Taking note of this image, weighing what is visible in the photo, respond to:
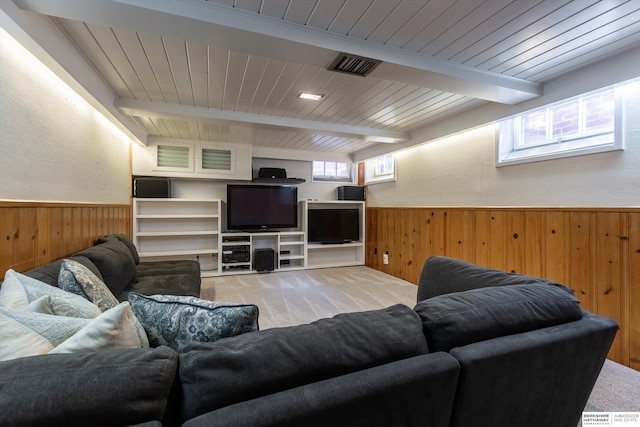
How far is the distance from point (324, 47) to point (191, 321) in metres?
1.66

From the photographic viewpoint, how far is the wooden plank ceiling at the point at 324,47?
1462mm

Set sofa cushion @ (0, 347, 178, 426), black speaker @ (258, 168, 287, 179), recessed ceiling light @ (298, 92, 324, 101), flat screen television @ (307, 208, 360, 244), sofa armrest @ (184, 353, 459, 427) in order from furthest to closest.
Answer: flat screen television @ (307, 208, 360, 244), black speaker @ (258, 168, 287, 179), recessed ceiling light @ (298, 92, 324, 101), sofa armrest @ (184, 353, 459, 427), sofa cushion @ (0, 347, 178, 426)

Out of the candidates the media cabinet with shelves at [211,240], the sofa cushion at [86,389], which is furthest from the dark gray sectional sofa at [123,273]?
the media cabinet with shelves at [211,240]

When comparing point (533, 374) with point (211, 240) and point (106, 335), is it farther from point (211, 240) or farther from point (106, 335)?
point (211, 240)

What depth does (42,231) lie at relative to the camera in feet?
5.86

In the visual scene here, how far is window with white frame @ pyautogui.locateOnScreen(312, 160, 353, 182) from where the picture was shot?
546 cm

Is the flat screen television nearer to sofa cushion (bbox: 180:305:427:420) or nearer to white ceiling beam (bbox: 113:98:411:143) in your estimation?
white ceiling beam (bbox: 113:98:411:143)

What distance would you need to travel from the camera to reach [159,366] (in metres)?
0.62

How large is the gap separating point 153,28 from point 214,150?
3063 mm

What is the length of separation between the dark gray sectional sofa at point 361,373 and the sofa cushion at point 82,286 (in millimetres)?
840

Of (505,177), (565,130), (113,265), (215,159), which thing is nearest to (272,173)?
(215,159)

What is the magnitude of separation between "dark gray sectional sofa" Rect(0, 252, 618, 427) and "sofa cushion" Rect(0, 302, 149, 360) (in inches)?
3.7

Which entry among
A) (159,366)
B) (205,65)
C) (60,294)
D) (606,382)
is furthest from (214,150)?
(606,382)

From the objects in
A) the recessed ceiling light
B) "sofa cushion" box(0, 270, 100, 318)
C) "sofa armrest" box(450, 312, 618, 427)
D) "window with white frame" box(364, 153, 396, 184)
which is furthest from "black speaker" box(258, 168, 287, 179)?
"sofa armrest" box(450, 312, 618, 427)
